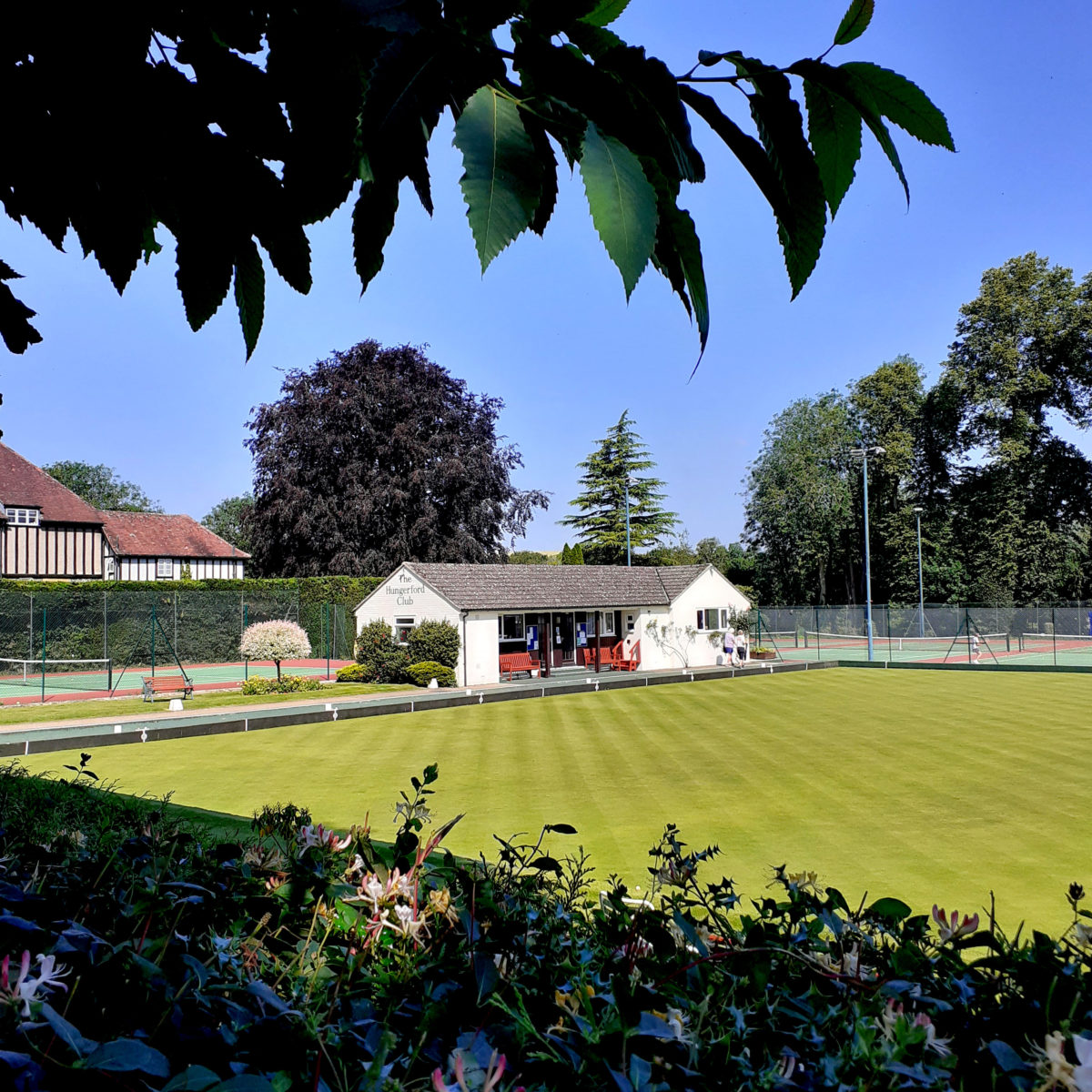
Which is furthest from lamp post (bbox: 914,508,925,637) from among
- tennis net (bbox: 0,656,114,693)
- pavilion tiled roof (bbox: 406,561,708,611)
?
tennis net (bbox: 0,656,114,693)

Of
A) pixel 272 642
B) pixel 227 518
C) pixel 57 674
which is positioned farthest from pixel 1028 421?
pixel 227 518

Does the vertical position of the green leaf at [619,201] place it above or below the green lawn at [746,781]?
above

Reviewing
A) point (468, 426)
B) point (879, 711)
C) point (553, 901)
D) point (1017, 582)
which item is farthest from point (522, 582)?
point (1017, 582)

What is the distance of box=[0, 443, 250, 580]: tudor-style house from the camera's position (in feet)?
114

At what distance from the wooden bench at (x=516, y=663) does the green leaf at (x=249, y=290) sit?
26.3 m

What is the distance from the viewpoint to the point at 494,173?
0.79 m

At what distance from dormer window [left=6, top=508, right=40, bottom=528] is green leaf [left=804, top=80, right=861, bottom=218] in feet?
131

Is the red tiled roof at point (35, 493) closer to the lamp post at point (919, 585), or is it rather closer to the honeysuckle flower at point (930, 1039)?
the honeysuckle flower at point (930, 1039)

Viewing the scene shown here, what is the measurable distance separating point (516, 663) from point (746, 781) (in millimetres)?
16375

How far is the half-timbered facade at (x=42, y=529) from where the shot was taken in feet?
113

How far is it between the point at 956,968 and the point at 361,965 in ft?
3.39

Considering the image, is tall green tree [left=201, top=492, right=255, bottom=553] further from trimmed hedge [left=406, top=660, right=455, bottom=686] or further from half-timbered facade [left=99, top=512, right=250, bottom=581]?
trimmed hedge [left=406, top=660, right=455, bottom=686]

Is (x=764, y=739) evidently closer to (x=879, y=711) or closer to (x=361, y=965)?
(x=879, y=711)

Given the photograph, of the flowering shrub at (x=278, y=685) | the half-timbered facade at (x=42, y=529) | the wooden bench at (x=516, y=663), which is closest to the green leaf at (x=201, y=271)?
the flowering shrub at (x=278, y=685)
